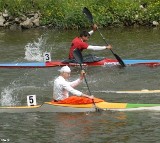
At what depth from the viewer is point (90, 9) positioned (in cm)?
3272

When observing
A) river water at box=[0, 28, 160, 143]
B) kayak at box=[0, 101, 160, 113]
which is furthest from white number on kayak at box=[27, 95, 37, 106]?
river water at box=[0, 28, 160, 143]

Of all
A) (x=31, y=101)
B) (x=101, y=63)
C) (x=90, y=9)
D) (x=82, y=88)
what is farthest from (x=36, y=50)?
(x=31, y=101)

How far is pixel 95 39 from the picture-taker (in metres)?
28.3

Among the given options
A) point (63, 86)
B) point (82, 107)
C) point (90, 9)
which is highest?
point (90, 9)

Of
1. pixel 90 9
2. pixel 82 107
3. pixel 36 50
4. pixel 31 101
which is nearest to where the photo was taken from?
pixel 82 107

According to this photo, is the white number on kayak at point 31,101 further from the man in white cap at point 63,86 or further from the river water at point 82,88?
the man in white cap at point 63,86

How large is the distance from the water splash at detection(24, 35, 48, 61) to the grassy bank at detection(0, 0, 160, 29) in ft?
11.2

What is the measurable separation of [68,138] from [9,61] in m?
10.6

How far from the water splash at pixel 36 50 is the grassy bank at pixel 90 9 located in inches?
134

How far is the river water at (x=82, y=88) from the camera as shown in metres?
13.6

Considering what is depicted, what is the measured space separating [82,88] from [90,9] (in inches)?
593

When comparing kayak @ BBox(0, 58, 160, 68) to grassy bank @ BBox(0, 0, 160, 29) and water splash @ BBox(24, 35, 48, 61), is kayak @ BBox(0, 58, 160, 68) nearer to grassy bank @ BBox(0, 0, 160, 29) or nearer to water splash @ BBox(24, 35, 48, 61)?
water splash @ BBox(24, 35, 48, 61)

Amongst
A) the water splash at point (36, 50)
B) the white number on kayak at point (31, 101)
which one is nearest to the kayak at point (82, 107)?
the white number on kayak at point (31, 101)

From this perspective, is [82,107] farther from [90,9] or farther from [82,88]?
[90,9]
